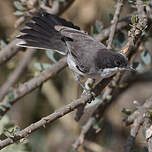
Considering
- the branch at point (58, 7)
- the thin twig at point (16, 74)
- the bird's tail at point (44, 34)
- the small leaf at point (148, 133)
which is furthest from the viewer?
the thin twig at point (16, 74)

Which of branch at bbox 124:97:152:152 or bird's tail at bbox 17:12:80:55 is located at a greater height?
bird's tail at bbox 17:12:80:55

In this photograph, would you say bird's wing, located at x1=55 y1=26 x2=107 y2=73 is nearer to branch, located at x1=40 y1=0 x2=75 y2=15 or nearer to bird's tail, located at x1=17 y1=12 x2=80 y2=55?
bird's tail, located at x1=17 y1=12 x2=80 y2=55

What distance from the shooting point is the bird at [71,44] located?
3.51 metres

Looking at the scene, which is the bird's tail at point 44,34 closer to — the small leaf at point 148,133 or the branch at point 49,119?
the branch at point 49,119

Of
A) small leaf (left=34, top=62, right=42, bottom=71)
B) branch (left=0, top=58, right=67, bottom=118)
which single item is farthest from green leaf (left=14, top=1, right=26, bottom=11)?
branch (left=0, top=58, right=67, bottom=118)

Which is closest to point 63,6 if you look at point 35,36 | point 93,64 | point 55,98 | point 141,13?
point 35,36

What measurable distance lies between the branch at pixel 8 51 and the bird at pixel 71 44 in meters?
0.17

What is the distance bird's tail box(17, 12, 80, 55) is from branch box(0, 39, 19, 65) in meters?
0.14

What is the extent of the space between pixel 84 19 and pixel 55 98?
1305mm

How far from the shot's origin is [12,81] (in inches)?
165

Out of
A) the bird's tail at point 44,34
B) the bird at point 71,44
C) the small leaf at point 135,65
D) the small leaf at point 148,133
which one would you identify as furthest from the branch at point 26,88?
the small leaf at point 148,133

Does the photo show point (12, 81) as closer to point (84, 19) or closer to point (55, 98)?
point (55, 98)

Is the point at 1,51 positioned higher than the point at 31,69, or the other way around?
the point at 1,51

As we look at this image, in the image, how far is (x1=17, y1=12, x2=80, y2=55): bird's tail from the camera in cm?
372
